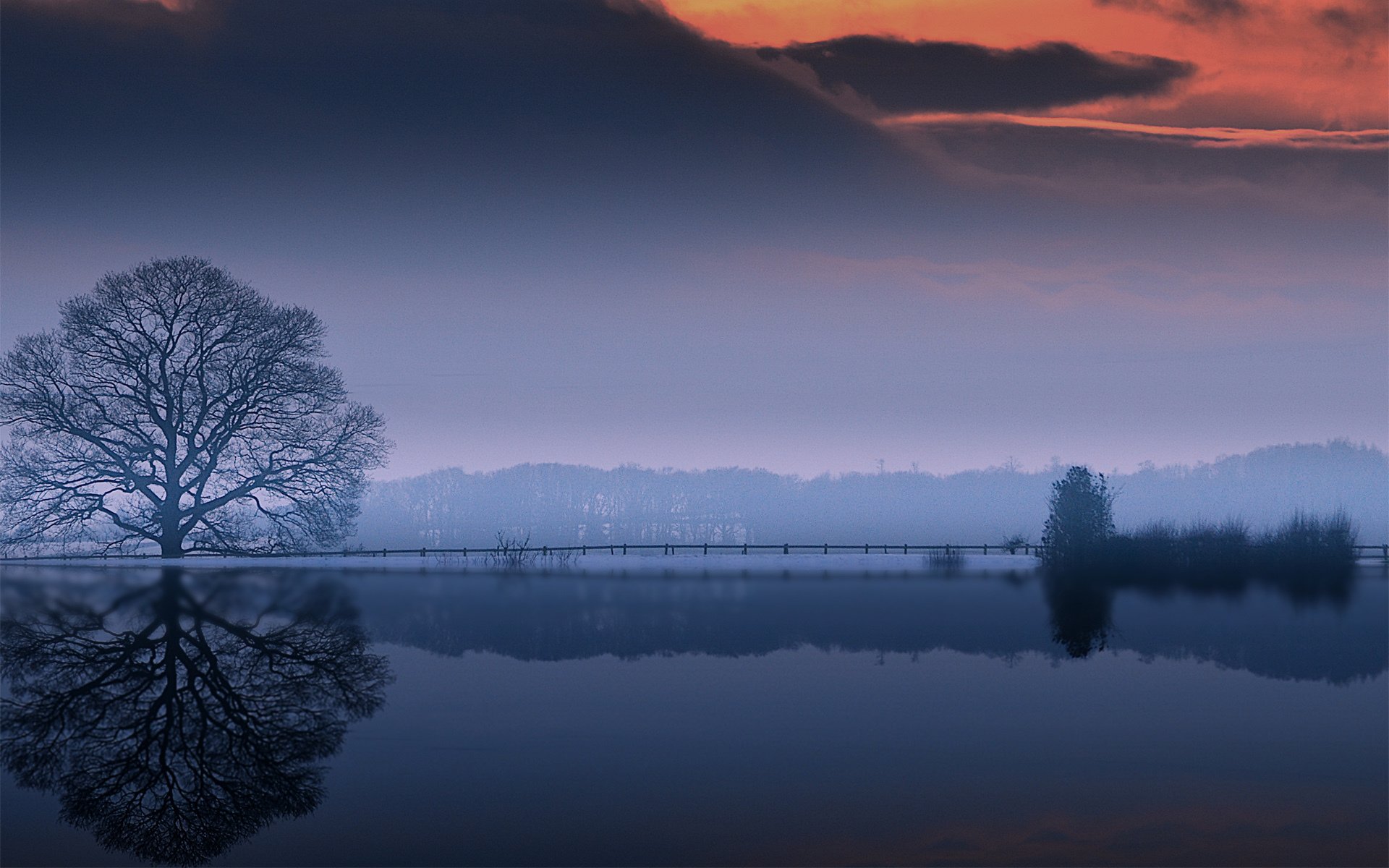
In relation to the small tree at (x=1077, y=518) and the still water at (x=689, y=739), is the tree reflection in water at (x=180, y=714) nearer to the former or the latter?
the still water at (x=689, y=739)

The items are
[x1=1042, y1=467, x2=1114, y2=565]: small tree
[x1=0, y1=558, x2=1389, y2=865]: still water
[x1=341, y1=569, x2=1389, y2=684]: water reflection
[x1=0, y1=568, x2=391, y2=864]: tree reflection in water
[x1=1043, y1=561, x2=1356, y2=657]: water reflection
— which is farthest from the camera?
[x1=1042, y1=467, x2=1114, y2=565]: small tree

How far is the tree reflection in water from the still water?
70mm

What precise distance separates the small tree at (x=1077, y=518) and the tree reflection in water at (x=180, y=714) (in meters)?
35.6

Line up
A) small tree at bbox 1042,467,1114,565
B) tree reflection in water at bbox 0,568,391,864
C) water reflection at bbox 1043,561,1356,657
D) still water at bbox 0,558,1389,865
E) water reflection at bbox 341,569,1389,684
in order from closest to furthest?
still water at bbox 0,558,1389,865 → tree reflection in water at bbox 0,568,391,864 → water reflection at bbox 341,569,1389,684 → water reflection at bbox 1043,561,1356,657 → small tree at bbox 1042,467,1114,565

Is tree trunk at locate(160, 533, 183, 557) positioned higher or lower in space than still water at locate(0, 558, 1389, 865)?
higher

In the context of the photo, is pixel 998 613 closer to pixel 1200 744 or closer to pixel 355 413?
pixel 1200 744

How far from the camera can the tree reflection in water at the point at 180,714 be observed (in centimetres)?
1139

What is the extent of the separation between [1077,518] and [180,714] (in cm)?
4347

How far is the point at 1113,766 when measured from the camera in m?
13.3

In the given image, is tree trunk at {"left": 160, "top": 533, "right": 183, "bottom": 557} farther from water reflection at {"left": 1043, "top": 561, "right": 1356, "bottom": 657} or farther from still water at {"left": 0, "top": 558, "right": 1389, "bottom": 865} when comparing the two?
water reflection at {"left": 1043, "top": 561, "right": 1356, "bottom": 657}

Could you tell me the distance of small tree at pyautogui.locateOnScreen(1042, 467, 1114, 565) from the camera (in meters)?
47.7

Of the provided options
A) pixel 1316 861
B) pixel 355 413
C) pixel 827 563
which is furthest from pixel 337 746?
pixel 827 563

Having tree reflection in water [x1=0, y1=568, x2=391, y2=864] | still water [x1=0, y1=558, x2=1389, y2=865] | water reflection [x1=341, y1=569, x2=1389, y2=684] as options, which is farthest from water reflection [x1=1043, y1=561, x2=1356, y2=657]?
tree reflection in water [x1=0, y1=568, x2=391, y2=864]

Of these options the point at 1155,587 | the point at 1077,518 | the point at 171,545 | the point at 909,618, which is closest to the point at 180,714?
the point at 909,618
